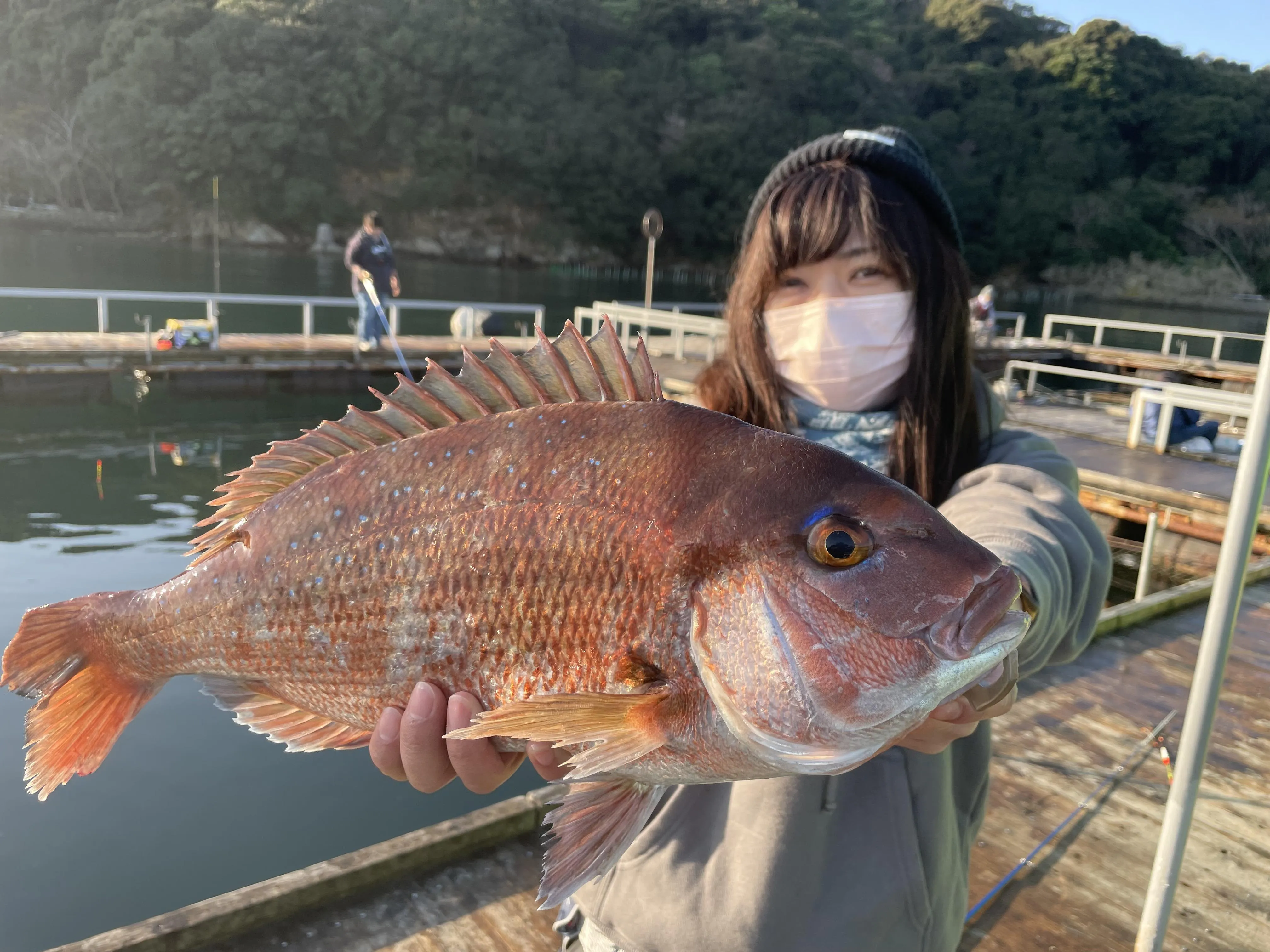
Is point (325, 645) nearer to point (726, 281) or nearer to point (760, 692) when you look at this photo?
point (760, 692)

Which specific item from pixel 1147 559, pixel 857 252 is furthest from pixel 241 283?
pixel 857 252

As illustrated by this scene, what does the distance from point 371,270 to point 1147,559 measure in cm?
1047

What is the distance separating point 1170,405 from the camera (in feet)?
29.8

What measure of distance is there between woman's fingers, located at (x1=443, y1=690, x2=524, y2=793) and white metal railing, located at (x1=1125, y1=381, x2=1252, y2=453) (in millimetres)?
8823

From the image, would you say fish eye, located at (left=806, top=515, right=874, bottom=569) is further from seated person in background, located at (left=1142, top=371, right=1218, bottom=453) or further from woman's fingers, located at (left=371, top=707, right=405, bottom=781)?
seated person in background, located at (left=1142, top=371, right=1218, bottom=453)

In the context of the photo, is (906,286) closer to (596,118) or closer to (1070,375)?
(1070,375)

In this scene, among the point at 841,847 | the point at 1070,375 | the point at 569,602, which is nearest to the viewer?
the point at 569,602

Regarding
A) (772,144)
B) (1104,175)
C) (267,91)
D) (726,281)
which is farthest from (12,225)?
(1104,175)

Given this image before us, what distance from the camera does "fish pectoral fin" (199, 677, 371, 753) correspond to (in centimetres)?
140

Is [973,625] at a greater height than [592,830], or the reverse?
[973,625]

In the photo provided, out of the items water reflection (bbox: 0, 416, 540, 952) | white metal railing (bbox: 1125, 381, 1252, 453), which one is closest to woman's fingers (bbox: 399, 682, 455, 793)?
water reflection (bbox: 0, 416, 540, 952)

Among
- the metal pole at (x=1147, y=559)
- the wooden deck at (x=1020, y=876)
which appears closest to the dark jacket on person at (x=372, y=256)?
the metal pole at (x=1147, y=559)

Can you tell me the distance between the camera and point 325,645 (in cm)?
129

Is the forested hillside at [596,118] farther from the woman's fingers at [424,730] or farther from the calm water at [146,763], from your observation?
the woman's fingers at [424,730]
